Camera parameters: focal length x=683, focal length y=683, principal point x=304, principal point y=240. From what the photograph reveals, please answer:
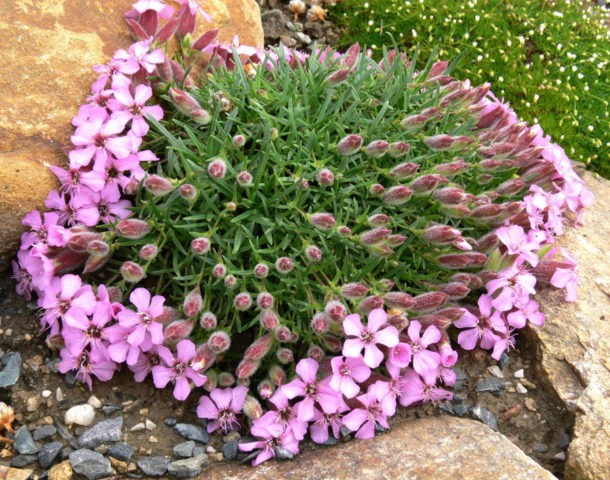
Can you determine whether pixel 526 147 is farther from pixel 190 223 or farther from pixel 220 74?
pixel 190 223

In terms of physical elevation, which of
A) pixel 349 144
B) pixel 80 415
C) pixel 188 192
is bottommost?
pixel 80 415

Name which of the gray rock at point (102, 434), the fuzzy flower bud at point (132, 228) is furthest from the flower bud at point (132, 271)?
the gray rock at point (102, 434)

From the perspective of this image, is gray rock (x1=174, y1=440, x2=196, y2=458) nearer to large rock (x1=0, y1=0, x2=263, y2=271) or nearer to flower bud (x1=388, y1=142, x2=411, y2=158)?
large rock (x1=0, y1=0, x2=263, y2=271)

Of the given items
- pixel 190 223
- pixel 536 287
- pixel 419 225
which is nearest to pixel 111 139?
pixel 190 223

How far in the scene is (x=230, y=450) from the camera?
262 cm

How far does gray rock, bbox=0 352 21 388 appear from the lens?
274cm

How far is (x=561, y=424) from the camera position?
9.45 feet

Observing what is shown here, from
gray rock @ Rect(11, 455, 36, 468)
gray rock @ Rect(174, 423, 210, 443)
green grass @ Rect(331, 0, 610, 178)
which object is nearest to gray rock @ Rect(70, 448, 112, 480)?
gray rock @ Rect(11, 455, 36, 468)

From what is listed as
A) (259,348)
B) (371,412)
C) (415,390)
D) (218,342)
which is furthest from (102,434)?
(415,390)

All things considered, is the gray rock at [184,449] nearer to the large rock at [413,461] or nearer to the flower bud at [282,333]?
the large rock at [413,461]

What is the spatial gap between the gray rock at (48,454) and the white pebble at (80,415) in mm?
129

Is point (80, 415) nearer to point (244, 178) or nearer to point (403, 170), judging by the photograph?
point (244, 178)

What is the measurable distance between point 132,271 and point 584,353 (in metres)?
1.97

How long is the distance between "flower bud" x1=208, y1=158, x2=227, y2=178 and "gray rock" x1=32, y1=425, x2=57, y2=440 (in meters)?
1.16
